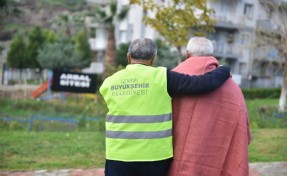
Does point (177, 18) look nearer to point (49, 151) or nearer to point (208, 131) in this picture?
point (49, 151)

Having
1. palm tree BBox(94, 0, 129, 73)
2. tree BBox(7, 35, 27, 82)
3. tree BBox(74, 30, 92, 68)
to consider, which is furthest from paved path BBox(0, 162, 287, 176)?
tree BBox(7, 35, 27, 82)

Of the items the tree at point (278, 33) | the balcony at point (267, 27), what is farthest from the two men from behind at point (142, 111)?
the balcony at point (267, 27)

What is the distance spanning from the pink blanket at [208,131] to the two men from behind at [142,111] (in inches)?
4.9

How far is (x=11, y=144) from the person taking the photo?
9148 millimetres

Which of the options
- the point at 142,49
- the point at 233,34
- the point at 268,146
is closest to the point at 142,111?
the point at 142,49

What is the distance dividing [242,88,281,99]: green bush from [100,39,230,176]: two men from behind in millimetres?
28450

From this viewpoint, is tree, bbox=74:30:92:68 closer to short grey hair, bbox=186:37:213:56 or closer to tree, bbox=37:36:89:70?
tree, bbox=37:36:89:70

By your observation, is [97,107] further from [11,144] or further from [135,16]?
[135,16]

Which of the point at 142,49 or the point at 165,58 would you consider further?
the point at 165,58

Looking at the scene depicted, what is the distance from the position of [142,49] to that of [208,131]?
0.82 metres

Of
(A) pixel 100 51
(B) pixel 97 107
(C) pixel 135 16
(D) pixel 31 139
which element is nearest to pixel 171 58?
(C) pixel 135 16

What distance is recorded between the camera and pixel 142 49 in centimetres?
355

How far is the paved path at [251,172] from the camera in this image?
6684mm

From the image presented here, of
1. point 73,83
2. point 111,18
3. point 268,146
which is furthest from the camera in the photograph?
point 111,18
